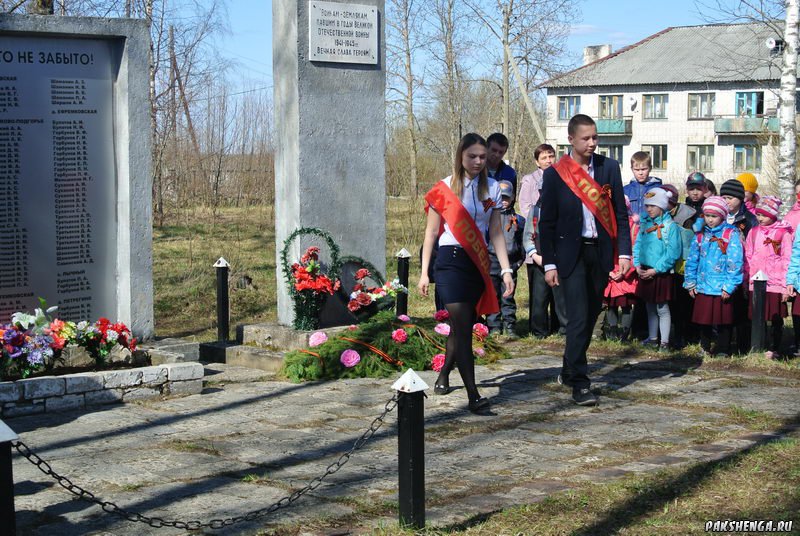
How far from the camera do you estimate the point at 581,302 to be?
24.7 feet

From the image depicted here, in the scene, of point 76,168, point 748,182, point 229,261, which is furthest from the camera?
point 229,261

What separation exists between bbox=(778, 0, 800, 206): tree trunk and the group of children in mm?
4654

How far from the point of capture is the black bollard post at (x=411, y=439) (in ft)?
14.7

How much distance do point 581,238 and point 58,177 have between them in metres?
4.35

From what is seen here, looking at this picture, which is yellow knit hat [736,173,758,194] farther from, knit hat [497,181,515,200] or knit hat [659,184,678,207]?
knit hat [497,181,515,200]

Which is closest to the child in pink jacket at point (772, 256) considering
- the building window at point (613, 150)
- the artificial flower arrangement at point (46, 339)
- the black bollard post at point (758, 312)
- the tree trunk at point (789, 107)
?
the black bollard post at point (758, 312)

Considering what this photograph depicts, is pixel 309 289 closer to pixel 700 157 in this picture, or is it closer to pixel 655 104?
pixel 700 157

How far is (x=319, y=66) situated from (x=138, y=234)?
7.69 ft

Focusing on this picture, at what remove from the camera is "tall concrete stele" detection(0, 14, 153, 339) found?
822cm

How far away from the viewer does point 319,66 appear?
9602 millimetres

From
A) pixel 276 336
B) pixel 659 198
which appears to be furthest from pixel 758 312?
pixel 276 336

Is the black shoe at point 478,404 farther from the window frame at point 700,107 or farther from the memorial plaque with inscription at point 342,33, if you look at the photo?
the window frame at point 700,107

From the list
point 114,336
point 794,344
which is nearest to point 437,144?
point 794,344

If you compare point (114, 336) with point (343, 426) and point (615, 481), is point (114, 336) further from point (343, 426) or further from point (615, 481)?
point (615, 481)
